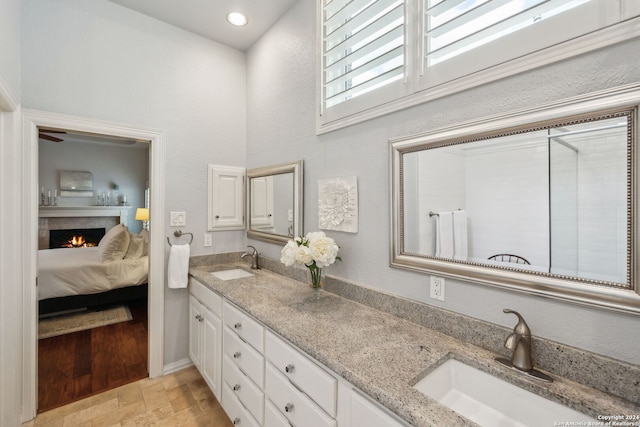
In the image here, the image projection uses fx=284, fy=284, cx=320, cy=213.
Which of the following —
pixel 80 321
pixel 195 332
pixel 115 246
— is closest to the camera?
pixel 195 332

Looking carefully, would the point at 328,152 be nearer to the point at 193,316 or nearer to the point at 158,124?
the point at 158,124

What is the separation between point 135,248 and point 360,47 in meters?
4.10

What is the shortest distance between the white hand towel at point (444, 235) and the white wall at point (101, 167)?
6.76 metres

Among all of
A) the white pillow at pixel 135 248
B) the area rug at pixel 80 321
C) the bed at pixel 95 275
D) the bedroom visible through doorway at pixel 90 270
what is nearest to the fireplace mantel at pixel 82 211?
the bedroom visible through doorway at pixel 90 270

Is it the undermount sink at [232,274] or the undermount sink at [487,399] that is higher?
the undermount sink at [232,274]

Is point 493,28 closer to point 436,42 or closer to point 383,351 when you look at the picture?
point 436,42

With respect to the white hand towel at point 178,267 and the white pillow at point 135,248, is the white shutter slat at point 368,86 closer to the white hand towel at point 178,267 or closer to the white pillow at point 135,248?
the white hand towel at point 178,267

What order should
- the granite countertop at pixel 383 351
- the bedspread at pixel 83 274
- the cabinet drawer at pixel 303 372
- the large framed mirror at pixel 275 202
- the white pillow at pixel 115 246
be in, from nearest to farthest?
the granite countertop at pixel 383 351 → the cabinet drawer at pixel 303 372 → the large framed mirror at pixel 275 202 → the bedspread at pixel 83 274 → the white pillow at pixel 115 246

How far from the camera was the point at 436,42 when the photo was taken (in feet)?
4.26

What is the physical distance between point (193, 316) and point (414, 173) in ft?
6.94

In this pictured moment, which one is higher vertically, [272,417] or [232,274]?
[232,274]

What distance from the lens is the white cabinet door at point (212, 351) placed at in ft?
6.27

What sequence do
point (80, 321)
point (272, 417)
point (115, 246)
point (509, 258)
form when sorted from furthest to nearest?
point (115, 246) < point (80, 321) < point (272, 417) < point (509, 258)

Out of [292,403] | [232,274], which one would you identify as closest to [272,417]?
[292,403]
